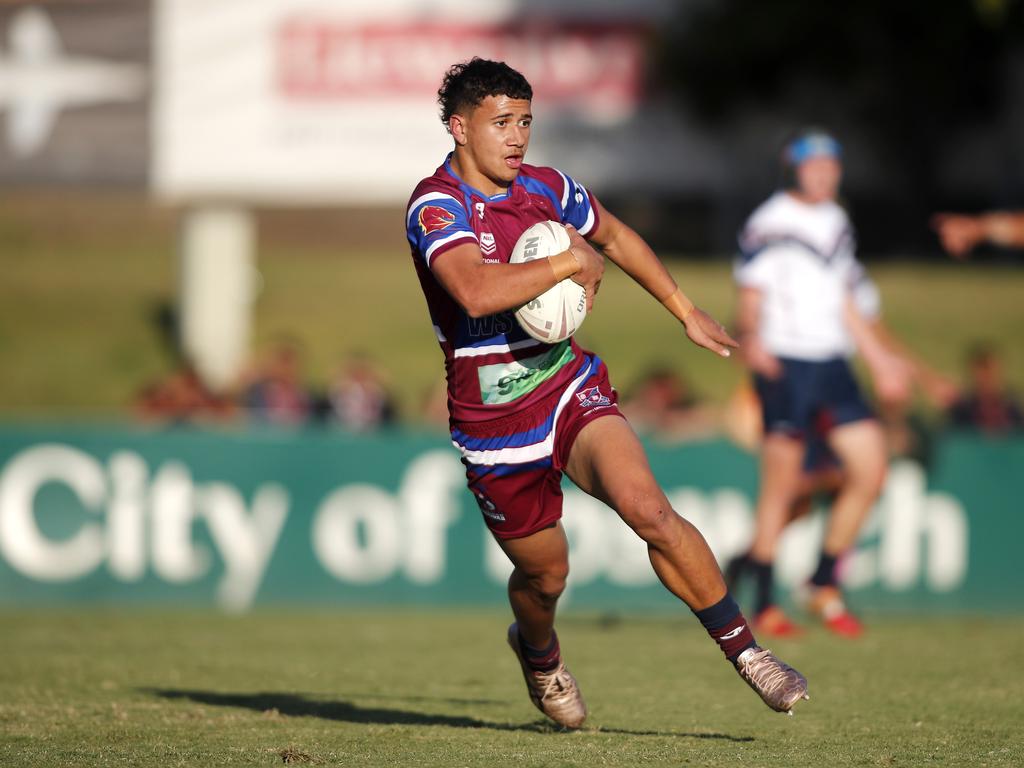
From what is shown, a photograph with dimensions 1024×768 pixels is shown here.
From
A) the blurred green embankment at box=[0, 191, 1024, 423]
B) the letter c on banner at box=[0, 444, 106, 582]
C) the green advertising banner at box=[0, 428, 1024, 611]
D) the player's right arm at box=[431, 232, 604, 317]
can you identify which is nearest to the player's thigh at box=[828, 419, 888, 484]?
the green advertising banner at box=[0, 428, 1024, 611]

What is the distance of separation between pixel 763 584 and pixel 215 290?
11729mm

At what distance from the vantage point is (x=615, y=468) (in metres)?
5.40

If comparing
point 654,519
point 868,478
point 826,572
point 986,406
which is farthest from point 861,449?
point 986,406

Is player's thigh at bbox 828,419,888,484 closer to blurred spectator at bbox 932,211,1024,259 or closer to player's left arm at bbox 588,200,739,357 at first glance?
blurred spectator at bbox 932,211,1024,259

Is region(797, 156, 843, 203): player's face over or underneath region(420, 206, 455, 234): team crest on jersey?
over

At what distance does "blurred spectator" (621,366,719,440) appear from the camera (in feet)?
42.3

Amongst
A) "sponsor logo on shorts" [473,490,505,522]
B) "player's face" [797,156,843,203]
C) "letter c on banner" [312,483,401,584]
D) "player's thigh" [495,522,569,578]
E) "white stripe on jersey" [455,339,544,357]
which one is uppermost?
"player's face" [797,156,843,203]

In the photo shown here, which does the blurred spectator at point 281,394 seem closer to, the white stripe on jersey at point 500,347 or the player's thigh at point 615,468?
the white stripe on jersey at point 500,347

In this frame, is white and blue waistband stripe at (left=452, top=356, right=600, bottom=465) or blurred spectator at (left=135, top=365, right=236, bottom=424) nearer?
white and blue waistband stripe at (left=452, top=356, right=600, bottom=465)

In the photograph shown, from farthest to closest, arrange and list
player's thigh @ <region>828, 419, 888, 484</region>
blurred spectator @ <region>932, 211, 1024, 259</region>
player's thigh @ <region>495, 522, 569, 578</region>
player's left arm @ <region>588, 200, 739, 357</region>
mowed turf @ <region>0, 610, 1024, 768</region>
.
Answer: player's thigh @ <region>828, 419, 888, 484</region> < blurred spectator @ <region>932, 211, 1024, 259</region> < player's left arm @ <region>588, 200, 739, 357</region> < player's thigh @ <region>495, 522, 569, 578</region> < mowed turf @ <region>0, 610, 1024, 768</region>

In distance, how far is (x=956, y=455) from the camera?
39.0 ft

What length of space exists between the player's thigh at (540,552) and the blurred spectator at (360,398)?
830 cm

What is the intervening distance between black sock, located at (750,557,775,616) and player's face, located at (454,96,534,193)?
410 cm

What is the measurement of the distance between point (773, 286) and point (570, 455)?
3.85m
